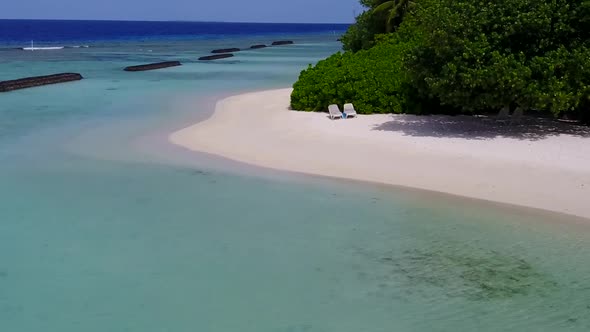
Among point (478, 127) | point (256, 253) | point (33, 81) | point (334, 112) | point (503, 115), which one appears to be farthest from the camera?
point (33, 81)

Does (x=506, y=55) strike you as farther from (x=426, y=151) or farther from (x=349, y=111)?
(x=349, y=111)

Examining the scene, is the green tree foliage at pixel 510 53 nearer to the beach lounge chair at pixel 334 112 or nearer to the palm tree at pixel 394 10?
the beach lounge chair at pixel 334 112

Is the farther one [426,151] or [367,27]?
[367,27]

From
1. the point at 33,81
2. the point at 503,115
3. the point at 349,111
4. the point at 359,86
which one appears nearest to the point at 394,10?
the point at 359,86

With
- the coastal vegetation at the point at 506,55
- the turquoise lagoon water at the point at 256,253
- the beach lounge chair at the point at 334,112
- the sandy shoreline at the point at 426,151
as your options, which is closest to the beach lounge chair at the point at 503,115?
the sandy shoreline at the point at 426,151

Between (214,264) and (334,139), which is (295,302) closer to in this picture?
(214,264)

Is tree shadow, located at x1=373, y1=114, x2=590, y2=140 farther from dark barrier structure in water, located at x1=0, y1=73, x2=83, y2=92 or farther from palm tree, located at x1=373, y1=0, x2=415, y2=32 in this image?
dark barrier structure in water, located at x1=0, y1=73, x2=83, y2=92

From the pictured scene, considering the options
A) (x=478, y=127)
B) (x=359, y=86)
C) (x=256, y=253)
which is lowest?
(x=256, y=253)
